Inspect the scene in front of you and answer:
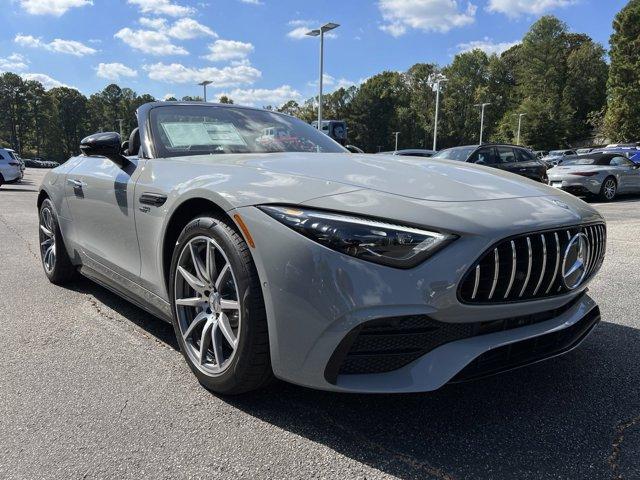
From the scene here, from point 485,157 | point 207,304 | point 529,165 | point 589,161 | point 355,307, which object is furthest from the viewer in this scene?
point 589,161

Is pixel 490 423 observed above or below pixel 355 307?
below

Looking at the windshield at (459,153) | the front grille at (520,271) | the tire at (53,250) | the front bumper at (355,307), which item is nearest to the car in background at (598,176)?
the windshield at (459,153)

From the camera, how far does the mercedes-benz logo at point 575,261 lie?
2.11 metres

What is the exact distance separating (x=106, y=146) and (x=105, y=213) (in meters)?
0.48

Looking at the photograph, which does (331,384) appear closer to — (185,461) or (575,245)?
(185,461)

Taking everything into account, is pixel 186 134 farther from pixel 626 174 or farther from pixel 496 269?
pixel 626 174

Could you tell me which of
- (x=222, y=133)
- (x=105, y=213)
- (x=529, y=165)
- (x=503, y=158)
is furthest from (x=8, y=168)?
(x=222, y=133)

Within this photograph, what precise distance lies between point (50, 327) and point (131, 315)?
20.0 inches

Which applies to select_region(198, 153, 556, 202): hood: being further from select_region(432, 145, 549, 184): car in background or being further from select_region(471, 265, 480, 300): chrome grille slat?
select_region(432, 145, 549, 184): car in background

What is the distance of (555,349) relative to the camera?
2178 mm

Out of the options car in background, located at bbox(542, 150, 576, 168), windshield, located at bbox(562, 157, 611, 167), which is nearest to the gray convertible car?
windshield, located at bbox(562, 157, 611, 167)

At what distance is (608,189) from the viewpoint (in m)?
13.2

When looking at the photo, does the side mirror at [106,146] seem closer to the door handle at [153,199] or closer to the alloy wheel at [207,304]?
the door handle at [153,199]

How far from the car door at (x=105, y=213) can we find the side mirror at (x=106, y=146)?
7 cm
